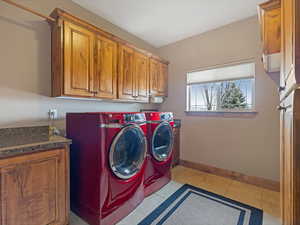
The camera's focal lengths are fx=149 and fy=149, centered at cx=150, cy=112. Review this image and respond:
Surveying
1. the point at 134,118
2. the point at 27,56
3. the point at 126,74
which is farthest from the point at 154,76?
the point at 27,56

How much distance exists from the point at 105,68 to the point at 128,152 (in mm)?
1209

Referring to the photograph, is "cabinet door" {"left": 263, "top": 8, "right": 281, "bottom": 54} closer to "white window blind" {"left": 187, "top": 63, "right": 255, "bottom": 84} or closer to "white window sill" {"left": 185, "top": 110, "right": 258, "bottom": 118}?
"white window blind" {"left": 187, "top": 63, "right": 255, "bottom": 84}

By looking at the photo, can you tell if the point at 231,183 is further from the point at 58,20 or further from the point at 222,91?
the point at 58,20

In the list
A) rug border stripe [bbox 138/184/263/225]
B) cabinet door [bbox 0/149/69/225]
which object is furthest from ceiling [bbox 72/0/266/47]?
rug border stripe [bbox 138/184/263/225]

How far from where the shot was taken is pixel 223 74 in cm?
261

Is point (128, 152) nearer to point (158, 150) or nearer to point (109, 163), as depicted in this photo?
point (109, 163)

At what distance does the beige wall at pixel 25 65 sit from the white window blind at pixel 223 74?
2279 mm

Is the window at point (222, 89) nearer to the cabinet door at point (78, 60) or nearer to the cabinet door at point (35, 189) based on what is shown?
the cabinet door at point (78, 60)

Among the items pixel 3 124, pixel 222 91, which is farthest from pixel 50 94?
pixel 222 91

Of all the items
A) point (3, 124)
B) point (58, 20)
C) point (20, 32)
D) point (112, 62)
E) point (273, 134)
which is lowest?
point (273, 134)

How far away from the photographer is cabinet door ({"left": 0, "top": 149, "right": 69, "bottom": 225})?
1077 millimetres

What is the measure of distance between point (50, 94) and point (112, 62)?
923 millimetres

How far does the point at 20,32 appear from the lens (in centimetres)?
166

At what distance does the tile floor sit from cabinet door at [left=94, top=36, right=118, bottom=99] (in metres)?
1.50
